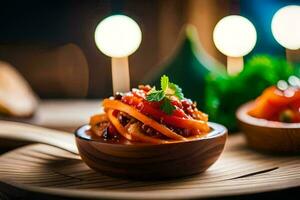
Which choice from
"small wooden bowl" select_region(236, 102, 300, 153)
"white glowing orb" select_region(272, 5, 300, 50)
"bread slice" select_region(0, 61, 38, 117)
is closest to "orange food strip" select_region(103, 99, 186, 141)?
"small wooden bowl" select_region(236, 102, 300, 153)

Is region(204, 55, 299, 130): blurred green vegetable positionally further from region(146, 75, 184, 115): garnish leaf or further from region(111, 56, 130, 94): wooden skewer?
region(111, 56, 130, 94): wooden skewer

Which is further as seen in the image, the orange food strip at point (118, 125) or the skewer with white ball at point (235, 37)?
the skewer with white ball at point (235, 37)

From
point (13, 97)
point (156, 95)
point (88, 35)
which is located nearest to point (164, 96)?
point (156, 95)

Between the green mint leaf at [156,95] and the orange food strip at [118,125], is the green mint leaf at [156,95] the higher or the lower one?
the higher one

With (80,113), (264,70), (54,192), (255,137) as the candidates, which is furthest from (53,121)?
(54,192)

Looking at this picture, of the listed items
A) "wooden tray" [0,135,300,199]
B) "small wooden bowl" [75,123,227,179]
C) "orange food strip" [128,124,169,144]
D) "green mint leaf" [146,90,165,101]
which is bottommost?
"wooden tray" [0,135,300,199]

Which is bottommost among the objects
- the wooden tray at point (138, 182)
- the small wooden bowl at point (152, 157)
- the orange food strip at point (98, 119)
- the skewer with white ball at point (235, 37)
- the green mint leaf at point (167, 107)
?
the wooden tray at point (138, 182)

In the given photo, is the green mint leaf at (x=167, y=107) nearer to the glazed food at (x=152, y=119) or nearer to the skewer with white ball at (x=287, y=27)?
the glazed food at (x=152, y=119)

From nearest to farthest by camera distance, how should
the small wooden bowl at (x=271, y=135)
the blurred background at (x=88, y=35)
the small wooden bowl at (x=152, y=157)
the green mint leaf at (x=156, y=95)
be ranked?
the small wooden bowl at (x=152, y=157) < the green mint leaf at (x=156, y=95) < the small wooden bowl at (x=271, y=135) < the blurred background at (x=88, y=35)

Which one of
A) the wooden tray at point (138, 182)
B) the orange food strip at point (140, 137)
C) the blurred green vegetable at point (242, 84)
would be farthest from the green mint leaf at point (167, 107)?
the blurred green vegetable at point (242, 84)
